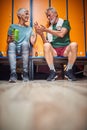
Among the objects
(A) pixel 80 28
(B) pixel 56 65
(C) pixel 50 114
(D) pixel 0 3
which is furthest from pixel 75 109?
(D) pixel 0 3

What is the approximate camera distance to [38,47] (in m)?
3.51

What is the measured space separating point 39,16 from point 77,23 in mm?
678

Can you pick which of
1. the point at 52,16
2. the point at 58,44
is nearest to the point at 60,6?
the point at 52,16

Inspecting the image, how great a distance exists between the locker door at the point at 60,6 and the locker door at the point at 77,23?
3.6 inches

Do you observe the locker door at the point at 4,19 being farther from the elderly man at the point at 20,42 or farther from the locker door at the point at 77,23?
the locker door at the point at 77,23

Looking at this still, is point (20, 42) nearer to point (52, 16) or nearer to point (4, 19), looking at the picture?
point (52, 16)

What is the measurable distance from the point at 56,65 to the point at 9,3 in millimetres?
1380

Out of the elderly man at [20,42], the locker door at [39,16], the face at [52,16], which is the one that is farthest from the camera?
the locker door at [39,16]

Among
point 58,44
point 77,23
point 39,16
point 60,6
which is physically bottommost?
point 58,44

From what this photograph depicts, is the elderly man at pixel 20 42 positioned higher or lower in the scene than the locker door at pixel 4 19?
lower

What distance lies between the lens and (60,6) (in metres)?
3.62

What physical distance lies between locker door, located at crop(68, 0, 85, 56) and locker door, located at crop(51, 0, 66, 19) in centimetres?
9

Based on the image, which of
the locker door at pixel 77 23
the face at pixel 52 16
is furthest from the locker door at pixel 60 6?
the face at pixel 52 16

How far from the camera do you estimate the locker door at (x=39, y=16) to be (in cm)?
351
